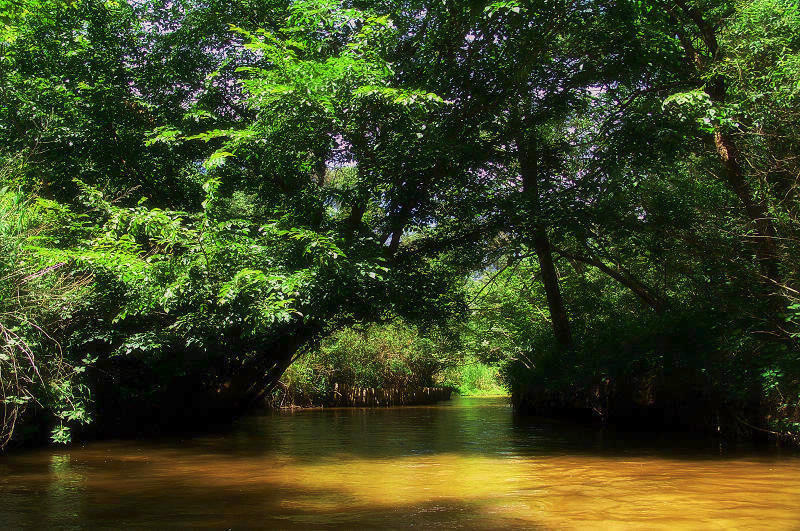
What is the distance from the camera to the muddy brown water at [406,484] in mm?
4949

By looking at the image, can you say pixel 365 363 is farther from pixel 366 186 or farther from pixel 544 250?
pixel 366 186

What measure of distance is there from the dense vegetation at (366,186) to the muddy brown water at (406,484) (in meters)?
1.50

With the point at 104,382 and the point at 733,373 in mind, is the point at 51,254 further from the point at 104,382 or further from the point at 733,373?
the point at 733,373

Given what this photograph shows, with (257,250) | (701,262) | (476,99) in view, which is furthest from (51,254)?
(701,262)

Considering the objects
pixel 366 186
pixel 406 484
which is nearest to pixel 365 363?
pixel 366 186

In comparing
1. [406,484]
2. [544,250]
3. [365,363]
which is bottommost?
[406,484]

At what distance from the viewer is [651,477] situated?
6.95 m

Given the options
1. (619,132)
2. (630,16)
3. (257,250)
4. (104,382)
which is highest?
(630,16)

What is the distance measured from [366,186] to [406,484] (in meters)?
6.70

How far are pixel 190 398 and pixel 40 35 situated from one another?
8143 millimetres

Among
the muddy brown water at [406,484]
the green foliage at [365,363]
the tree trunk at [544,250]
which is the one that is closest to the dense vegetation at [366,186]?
the tree trunk at [544,250]

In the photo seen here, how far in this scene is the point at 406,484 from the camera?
21.9 ft

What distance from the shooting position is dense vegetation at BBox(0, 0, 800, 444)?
9258 millimetres

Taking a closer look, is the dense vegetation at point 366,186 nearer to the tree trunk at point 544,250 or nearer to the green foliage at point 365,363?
the tree trunk at point 544,250
